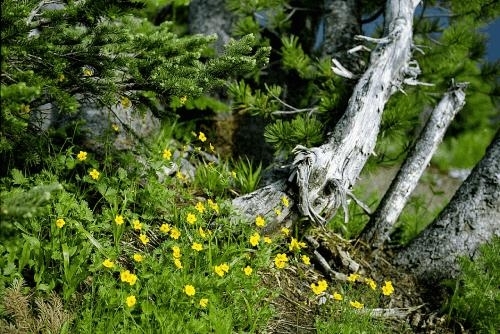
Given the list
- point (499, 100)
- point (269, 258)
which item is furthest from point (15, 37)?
point (499, 100)

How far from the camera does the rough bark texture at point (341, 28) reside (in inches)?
210

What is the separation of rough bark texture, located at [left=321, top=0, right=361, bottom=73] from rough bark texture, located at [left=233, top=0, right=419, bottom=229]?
1.82ft

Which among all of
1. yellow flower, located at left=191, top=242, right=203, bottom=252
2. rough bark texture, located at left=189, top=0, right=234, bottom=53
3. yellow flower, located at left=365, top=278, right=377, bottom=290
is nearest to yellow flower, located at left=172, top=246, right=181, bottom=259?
yellow flower, located at left=191, top=242, right=203, bottom=252

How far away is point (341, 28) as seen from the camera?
5.45m

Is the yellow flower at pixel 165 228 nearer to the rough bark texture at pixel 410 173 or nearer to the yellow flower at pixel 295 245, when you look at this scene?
the yellow flower at pixel 295 245

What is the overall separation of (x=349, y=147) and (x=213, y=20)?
2729 mm

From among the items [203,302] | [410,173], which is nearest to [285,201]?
[203,302]

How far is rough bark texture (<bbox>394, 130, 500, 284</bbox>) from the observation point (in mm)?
4172

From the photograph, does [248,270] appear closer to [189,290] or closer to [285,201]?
[189,290]

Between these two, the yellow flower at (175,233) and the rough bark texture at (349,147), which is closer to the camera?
the yellow flower at (175,233)

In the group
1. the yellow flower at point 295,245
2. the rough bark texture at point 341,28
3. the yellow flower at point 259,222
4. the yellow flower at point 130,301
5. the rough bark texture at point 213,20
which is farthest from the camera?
the rough bark texture at point 213,20

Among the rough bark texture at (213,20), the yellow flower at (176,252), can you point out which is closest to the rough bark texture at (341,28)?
the rough bark texture at (213,20)

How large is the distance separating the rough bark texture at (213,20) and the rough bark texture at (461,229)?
3005 mm

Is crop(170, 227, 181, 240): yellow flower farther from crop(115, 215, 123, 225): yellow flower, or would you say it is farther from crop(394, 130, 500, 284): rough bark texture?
crop(394, 130, 500, 284): rough bark texture
